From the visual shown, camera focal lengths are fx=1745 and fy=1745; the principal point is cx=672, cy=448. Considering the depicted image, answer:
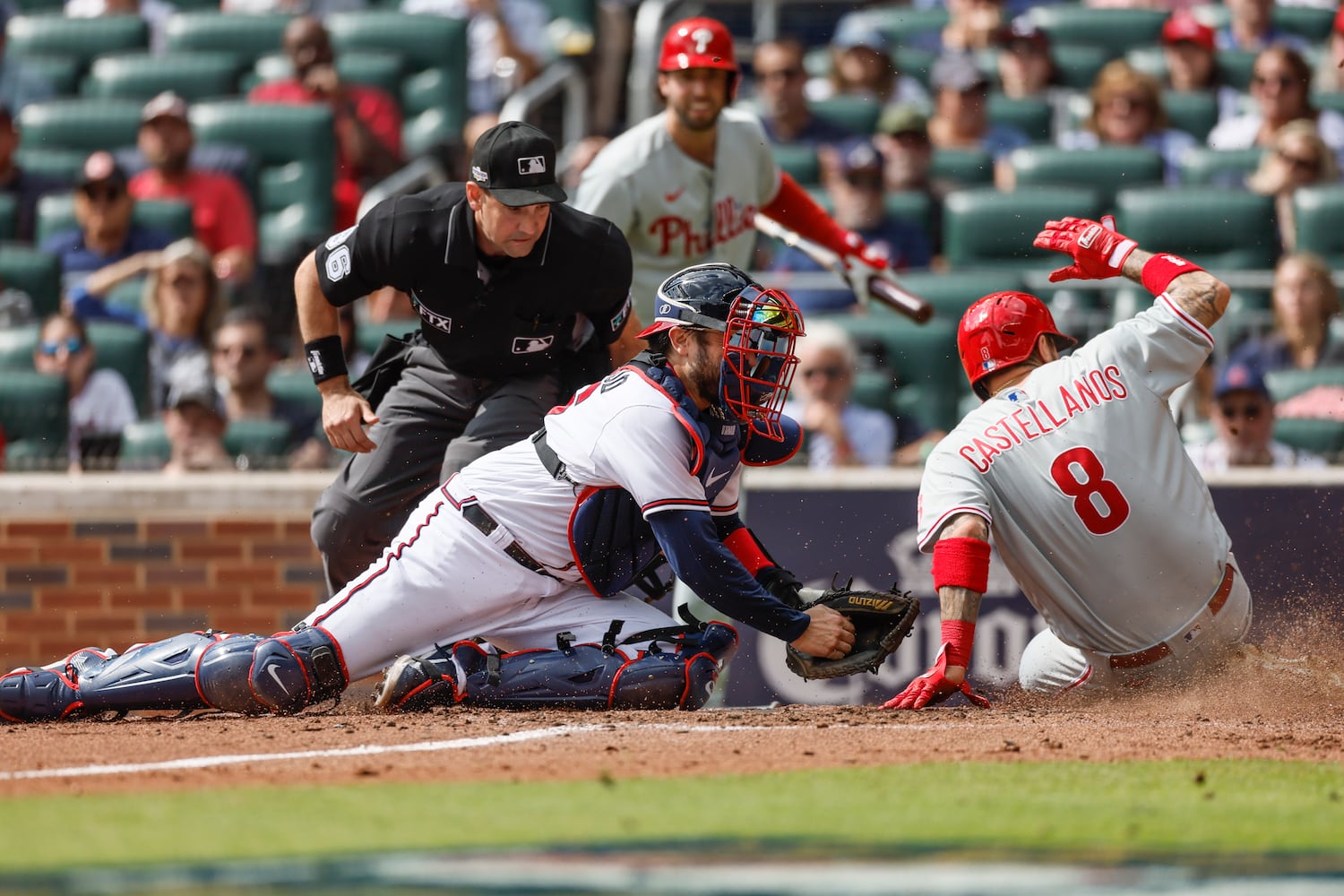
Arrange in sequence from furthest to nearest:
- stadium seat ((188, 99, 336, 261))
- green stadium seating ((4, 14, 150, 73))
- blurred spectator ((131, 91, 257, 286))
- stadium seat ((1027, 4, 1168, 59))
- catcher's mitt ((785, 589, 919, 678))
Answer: green stadium seating ((4, 14, 150, 73))
stadium seat ((1027, 4, 1168, 59))
stadium seat ((188, 99, 336, 261))
blurred spectator ((131, 91, 257, 286))
catcher's mitt ((785, 589, 919, 678))

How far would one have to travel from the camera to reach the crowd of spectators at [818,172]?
764 centimetres

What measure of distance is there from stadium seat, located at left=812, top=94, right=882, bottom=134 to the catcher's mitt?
5268mm

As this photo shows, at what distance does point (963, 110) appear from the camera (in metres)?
9.58

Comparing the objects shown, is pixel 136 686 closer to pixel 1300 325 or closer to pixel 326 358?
pixel 326 358

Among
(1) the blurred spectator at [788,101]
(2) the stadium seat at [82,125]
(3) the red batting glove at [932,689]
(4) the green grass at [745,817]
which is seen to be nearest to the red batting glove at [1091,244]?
(3) the red batting glove at [932,689]

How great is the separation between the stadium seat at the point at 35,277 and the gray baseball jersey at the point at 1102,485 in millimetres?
5630

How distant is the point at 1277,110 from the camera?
906 cm

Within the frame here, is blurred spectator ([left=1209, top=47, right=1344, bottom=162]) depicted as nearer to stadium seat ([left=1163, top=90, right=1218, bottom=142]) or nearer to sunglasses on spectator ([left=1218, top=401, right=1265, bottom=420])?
stadium seat ([left=1163, top=90, right=1218, bottom=142])

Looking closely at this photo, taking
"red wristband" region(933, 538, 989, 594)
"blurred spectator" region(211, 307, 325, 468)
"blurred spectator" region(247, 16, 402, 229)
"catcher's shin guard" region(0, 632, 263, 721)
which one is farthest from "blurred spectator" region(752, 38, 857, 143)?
"catcher's shin guard" region(0, 632, 263, 721)

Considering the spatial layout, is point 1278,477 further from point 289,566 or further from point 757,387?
point 289,566

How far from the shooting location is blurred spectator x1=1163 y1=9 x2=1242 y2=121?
9695mm

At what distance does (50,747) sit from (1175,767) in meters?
2.66

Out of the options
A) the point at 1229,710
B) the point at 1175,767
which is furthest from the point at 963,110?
the point at 1175,767

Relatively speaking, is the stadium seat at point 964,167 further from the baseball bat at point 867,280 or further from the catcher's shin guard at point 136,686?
the catcher's shin guard at point 136,686
